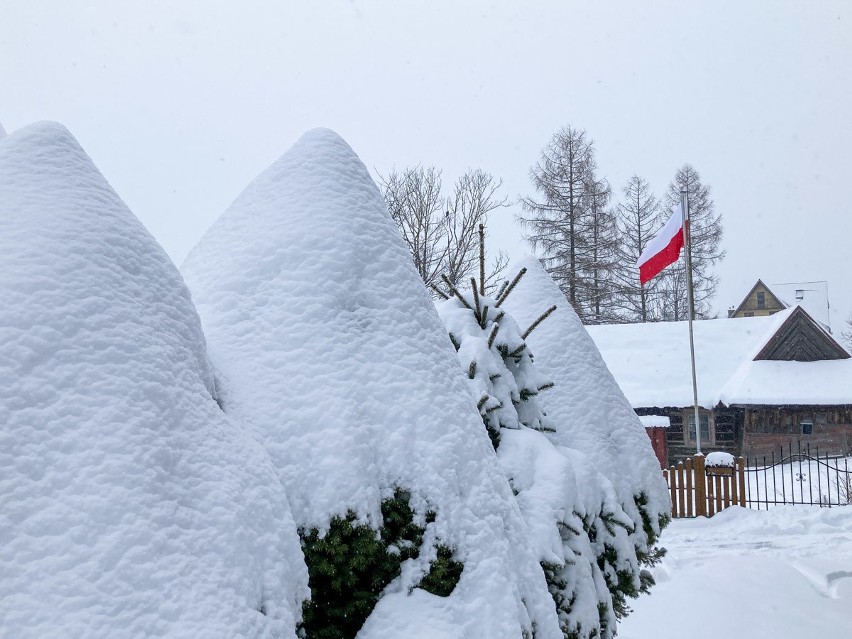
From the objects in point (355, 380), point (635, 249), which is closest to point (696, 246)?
point (635, 249)

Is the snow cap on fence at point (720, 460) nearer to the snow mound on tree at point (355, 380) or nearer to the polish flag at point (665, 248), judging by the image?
the polish flag at point (665, 248)

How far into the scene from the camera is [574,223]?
90.1 ft

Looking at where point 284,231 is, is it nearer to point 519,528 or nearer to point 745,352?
point 519,528

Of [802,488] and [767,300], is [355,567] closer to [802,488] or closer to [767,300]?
[802,488]

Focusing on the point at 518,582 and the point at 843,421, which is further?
the point at 843,421

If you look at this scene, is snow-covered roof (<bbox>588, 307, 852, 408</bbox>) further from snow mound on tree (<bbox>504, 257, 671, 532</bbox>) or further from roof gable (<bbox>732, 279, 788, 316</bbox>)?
roof gable (<bbox>732, 279, 788, 316</bbox>)

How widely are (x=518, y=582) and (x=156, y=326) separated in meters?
1.51

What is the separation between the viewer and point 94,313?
1.70 meters

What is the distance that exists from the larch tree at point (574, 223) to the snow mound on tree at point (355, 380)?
24066 millimetres

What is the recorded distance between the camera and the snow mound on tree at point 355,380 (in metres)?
2.15

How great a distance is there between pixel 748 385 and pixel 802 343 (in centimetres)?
289

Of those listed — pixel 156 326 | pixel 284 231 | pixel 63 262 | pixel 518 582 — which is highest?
pixel 284 231

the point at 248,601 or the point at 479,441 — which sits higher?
the point at 479,441

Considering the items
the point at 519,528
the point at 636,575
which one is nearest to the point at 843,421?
the point at 636,575
